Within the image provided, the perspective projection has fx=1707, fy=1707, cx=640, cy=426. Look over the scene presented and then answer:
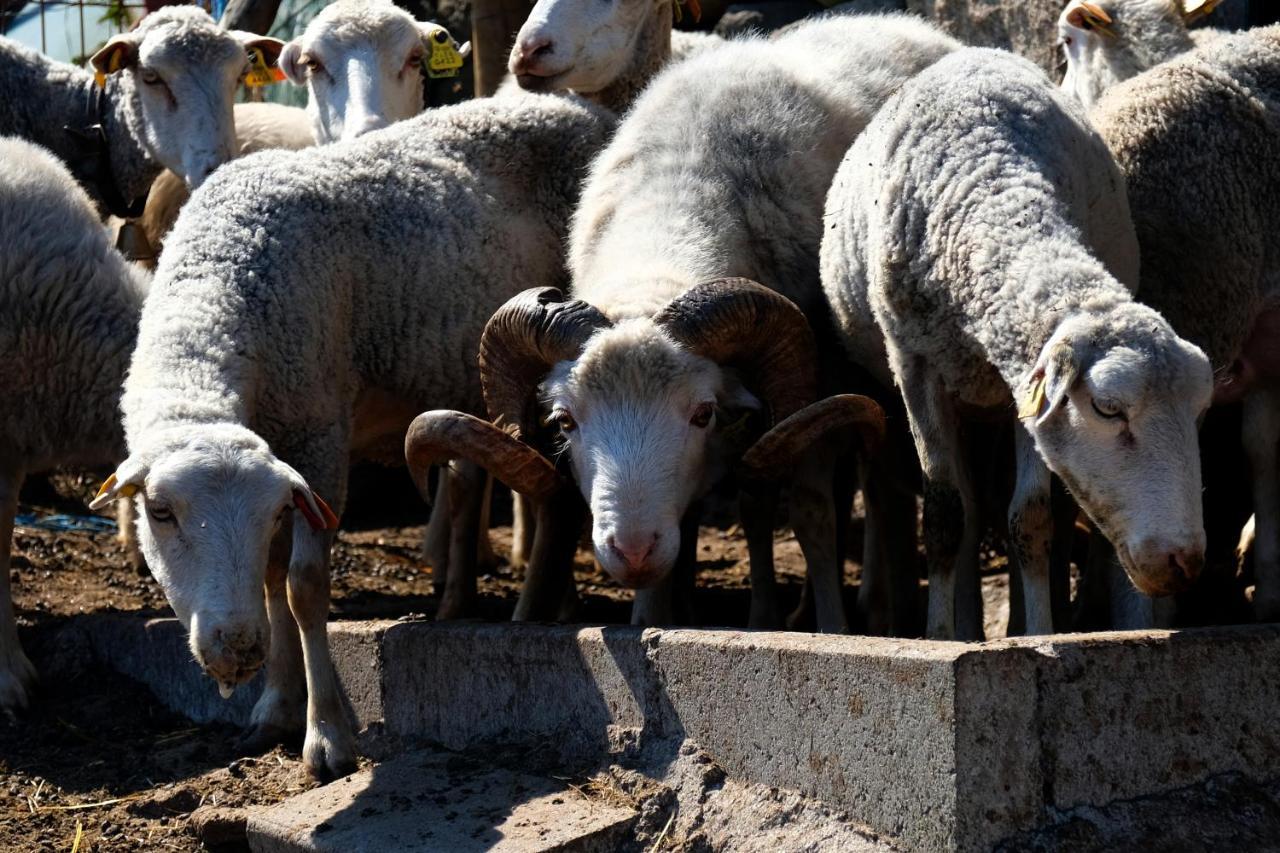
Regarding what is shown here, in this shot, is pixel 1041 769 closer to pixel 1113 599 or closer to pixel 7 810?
pixel 1113 599

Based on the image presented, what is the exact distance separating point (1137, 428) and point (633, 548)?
1414mm

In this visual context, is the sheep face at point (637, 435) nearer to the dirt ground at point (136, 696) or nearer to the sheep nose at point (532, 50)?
the dirt ground at point (136, 696)

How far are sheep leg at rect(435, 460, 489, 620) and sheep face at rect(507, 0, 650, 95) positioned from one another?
1686 millimetres

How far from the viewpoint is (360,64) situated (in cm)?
771

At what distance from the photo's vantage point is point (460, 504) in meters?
6.63

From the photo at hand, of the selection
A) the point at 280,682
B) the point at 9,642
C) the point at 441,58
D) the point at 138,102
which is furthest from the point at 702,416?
the point at 138,102

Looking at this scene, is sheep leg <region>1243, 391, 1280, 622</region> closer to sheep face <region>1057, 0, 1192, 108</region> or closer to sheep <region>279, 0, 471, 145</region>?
sheep face <region>1057, 0, 1192, 108</region>

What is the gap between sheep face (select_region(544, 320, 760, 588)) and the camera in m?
4.73

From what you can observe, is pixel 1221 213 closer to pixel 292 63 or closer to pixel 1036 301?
pixel 1036 301

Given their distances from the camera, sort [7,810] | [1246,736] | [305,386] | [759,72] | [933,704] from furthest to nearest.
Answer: [759,72], [305,386], [7,810], [1246,736], [933,704]

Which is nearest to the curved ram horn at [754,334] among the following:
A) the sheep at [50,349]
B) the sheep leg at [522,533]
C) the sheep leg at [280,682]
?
the sheep leg at [280,682]

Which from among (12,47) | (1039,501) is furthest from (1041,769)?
(12,47)

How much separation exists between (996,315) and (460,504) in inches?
112

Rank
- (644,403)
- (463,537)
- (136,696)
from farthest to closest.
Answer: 1. (463,537)
2. (136,696)
3. (644,403)
